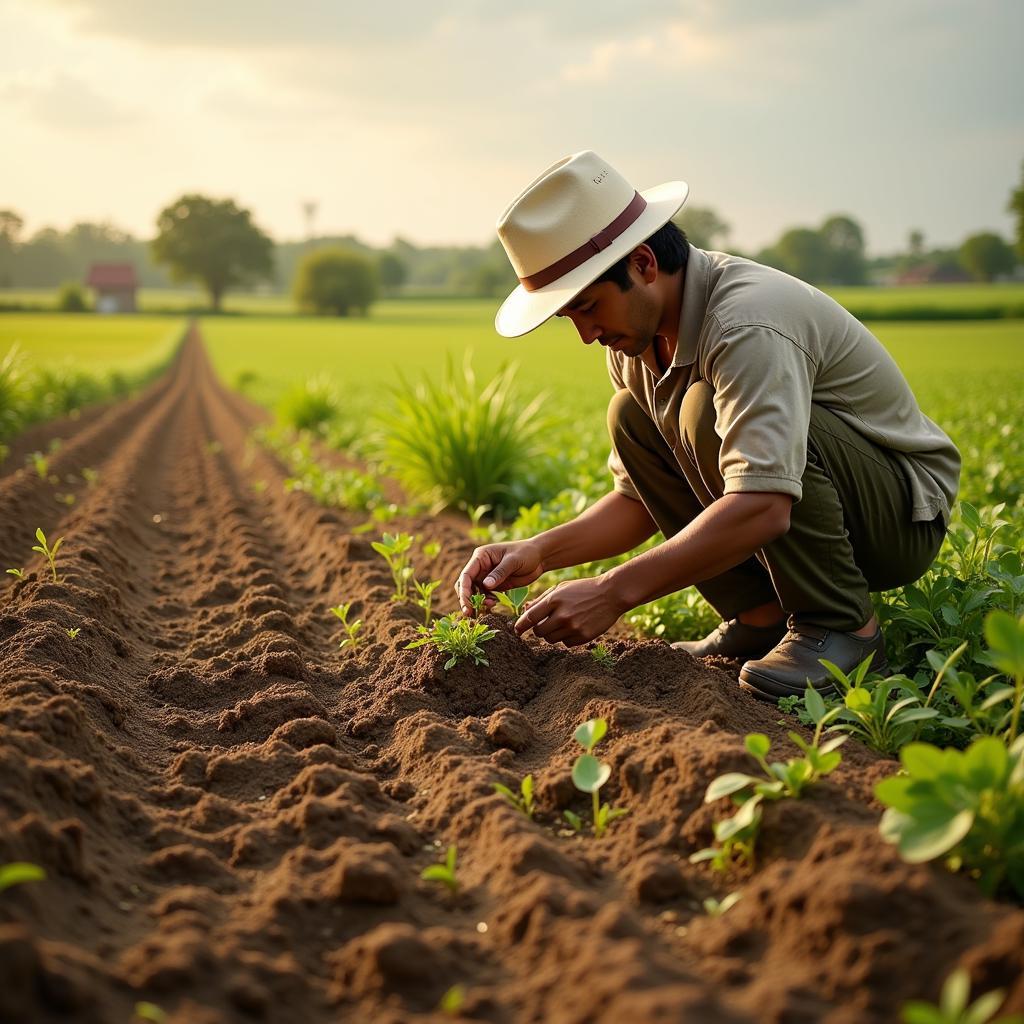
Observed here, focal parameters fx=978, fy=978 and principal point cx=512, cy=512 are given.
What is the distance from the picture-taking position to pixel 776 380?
2643 mm

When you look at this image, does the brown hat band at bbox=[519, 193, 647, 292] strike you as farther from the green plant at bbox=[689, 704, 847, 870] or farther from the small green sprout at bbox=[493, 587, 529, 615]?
the green plant at bbox=[689, 704, 847, 870]

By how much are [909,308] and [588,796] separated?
44.4 m

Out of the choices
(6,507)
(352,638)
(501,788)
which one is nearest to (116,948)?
(501,788)

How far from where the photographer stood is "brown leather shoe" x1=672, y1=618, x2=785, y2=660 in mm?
3287

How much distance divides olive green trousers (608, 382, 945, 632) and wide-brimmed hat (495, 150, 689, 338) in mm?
487

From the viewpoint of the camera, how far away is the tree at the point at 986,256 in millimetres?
67562

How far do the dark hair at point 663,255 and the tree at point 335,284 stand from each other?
77304 millimetres

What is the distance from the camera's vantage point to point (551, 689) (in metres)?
2.97

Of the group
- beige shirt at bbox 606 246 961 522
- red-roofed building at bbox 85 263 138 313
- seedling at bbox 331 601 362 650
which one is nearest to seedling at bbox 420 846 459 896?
beige shirt at bbox 606 246 961 522

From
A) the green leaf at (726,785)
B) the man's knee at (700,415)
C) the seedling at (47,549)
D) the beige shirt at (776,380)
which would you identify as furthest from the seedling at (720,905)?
the seedling at (47,549)

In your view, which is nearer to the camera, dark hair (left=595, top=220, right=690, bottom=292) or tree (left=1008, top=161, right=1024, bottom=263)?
dark hair (left=595, top=220, right=690, bottom=292)

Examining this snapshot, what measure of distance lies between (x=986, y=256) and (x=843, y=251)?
1113 cm

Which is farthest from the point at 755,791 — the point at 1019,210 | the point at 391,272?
the point at 391,272

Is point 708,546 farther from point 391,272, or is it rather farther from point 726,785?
point 391,272
